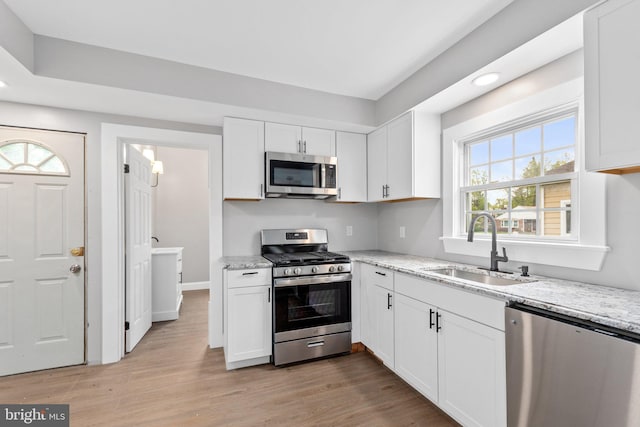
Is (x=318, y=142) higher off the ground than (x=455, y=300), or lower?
higher

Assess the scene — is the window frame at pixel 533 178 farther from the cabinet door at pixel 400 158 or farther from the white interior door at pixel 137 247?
the white interior door at pixel 137 247

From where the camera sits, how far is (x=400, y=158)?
2.80 metres

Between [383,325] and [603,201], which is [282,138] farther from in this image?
[603,201]

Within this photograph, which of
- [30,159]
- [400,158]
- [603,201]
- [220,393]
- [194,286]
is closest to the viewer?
[603,201]

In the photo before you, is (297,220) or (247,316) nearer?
(247,316)

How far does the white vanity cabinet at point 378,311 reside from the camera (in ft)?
7.92

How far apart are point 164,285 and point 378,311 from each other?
2764mm

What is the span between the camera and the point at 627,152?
129 centimetres

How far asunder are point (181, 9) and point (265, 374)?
8.97 feet

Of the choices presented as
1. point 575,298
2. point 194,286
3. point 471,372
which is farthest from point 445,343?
point 194,286

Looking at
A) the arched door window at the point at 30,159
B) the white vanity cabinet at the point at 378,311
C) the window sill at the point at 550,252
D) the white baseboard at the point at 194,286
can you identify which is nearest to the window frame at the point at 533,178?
the window sill at the point at 550,252

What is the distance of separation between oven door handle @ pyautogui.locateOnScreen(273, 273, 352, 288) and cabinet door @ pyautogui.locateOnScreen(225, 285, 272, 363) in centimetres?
12

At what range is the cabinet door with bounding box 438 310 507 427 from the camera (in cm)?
151

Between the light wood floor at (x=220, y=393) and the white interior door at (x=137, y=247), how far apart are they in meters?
0.36
